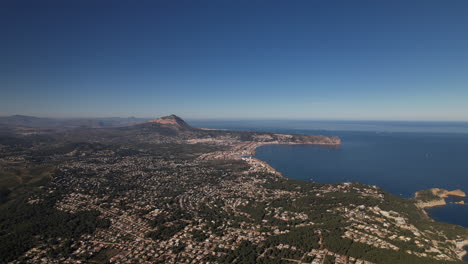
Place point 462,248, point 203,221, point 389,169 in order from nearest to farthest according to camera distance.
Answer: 1. point 462,248
2. point 203,221
3. point 389,169

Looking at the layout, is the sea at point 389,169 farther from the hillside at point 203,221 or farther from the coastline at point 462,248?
the hillside at point 203,221

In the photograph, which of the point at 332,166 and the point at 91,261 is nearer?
the point at 91,261

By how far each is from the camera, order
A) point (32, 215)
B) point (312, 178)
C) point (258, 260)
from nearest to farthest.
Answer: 1. point (258, 260)
2. point (32, 215)
3. point (312, 178)

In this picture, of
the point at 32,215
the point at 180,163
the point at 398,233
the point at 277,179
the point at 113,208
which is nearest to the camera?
the point at 398,233

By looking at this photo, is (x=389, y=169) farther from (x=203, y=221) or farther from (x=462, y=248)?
(x=203, y=221)

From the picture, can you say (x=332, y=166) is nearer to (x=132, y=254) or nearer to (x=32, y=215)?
(x=132, y=254)

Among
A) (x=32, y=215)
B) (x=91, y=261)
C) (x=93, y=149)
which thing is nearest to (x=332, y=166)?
(x=91, y=261)

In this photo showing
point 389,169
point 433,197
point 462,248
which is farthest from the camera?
point 389,169

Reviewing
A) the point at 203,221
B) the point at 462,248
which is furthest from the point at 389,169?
→ the point at 203,221

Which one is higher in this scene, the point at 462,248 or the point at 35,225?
the point at 462,248

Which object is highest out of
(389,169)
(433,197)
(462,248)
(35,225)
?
(433,197)

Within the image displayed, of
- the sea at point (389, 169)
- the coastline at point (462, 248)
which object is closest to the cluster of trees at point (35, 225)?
the coastline at point (462, 248)
